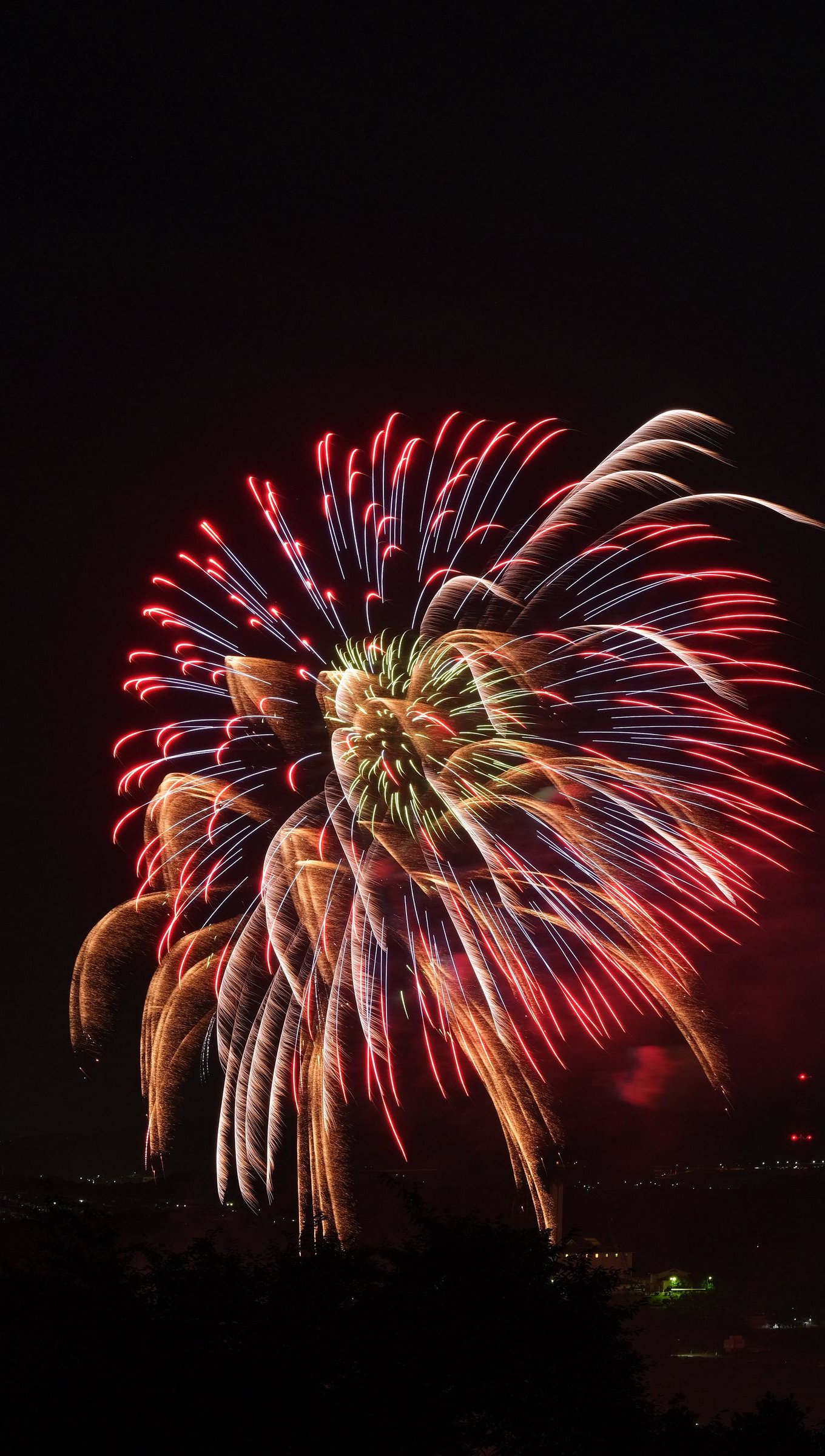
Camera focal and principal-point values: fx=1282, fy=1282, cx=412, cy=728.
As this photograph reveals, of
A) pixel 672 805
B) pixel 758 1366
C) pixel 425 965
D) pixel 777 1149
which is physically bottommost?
pixel 758 1366

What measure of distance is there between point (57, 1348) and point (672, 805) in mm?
11934

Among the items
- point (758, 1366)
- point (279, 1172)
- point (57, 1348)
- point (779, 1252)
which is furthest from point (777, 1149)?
point (57, 1348)

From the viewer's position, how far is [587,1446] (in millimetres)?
12992

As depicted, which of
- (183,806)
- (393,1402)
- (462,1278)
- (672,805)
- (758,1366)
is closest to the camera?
(393,1402)

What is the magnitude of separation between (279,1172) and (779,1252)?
22135 mm

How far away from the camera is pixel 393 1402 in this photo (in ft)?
42.1

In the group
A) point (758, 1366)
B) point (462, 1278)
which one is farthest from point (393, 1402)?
point (758, 1366)

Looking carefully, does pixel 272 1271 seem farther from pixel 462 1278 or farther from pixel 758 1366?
pixel 758 1366

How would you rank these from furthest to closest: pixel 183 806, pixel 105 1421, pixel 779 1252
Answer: pixel 779 1252
pixel 183 806
pixel 105 1421

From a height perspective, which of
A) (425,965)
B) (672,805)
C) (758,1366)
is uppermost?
(672,805)

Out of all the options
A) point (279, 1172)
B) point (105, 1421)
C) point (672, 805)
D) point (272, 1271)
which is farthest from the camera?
point (279, 1172)

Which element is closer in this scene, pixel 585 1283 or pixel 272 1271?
pixel 585 1283

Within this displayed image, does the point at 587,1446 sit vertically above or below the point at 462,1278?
below

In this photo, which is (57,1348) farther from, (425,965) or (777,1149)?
(777,1149)
